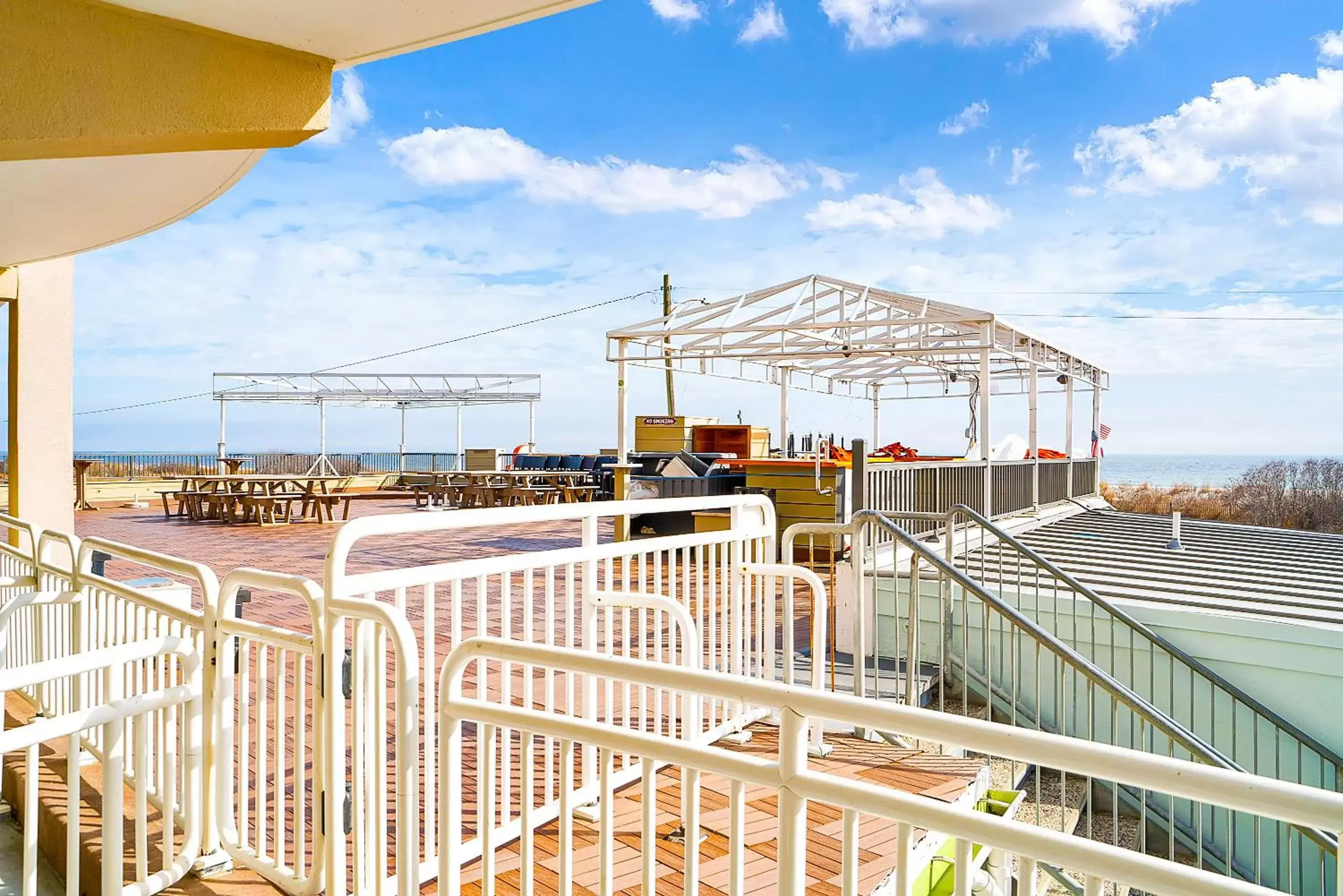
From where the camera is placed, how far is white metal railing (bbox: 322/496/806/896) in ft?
7.07

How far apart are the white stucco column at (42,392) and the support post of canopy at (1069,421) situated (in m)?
13.0

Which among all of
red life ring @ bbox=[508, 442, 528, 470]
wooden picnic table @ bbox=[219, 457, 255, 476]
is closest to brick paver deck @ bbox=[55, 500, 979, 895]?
wooden picnic table @ bbox=[219, 457, 255, 476]

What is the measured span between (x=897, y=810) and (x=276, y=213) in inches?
1890

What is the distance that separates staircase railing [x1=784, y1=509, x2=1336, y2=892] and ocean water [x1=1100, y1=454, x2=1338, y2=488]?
5149 centimetres

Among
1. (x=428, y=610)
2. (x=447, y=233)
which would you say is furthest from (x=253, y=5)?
(x=447, y=233)

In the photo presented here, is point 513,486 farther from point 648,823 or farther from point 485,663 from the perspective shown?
point 648,823

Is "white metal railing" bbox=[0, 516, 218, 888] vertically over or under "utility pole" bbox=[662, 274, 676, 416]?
under

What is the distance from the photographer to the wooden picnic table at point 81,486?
16969 millimetres

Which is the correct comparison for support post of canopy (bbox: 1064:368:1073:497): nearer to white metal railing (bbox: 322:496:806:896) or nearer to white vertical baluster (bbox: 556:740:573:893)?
white metal railing (bbox: 322:496:806:896)

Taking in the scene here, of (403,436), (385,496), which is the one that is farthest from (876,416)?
(403,436)

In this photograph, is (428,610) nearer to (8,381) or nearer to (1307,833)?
(1307,833)

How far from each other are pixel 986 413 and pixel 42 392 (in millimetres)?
8934

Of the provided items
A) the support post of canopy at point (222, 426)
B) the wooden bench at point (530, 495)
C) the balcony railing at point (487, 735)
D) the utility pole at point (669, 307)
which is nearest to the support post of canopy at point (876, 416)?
the wooden bench at point (530, 495)

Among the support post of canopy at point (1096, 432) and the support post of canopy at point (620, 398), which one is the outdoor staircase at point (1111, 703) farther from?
the support post of canopy at point (1096, 432)
